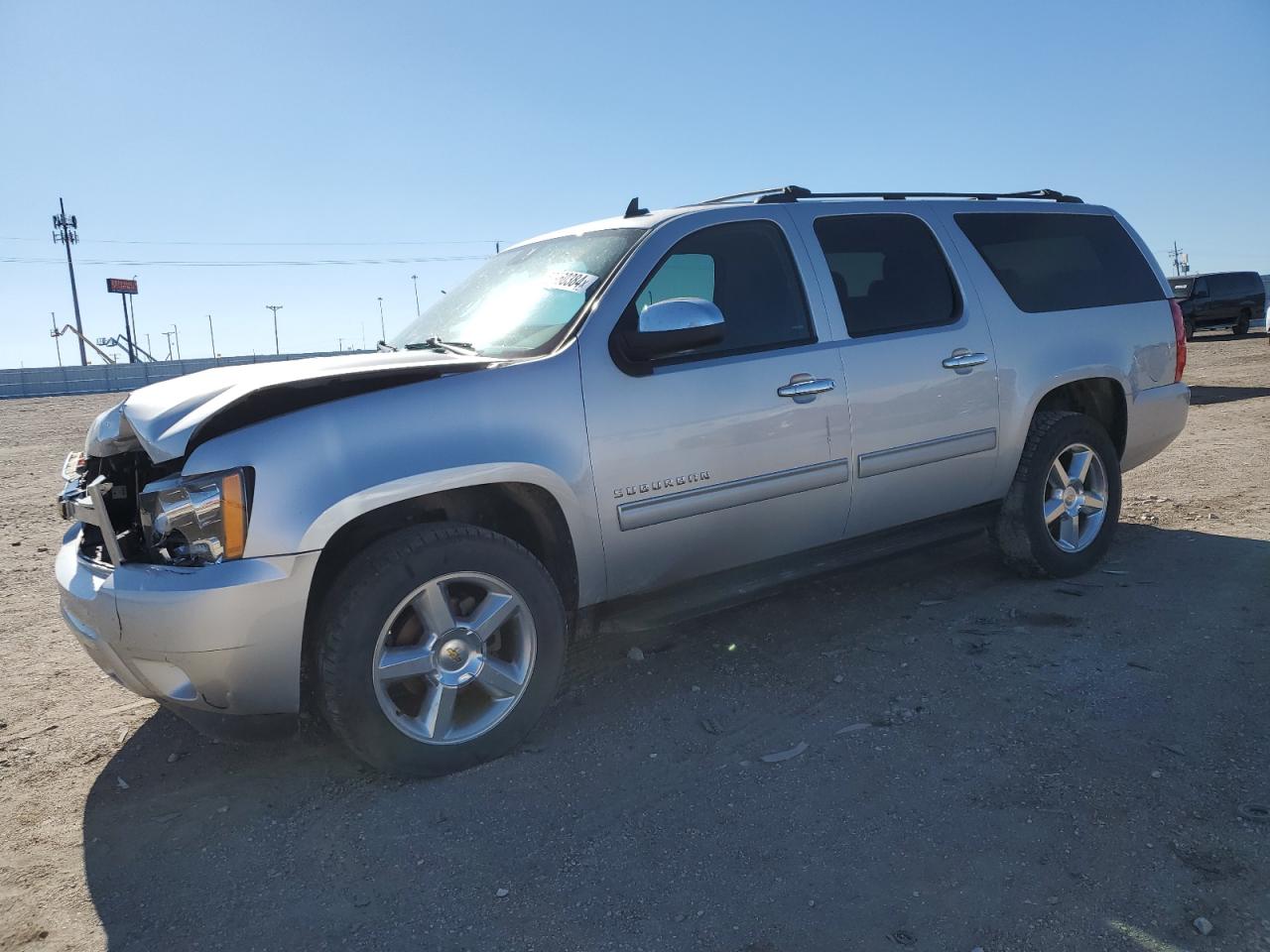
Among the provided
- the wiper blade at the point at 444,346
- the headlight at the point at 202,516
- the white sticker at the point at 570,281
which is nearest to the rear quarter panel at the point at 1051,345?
the white sticker at the point at 570,281

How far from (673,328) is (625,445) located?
0.45 m

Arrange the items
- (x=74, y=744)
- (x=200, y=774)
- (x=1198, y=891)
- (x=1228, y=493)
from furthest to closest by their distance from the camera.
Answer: (x=1228, y=493)
(x=74, y=744)
(x=200, y=774)
(x=1198, y=891)

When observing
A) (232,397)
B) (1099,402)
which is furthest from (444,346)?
(1099,402)

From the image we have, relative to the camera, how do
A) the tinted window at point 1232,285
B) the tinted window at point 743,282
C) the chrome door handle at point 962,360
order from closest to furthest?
the tinted window at point 743,282, the chrome door handle at point 962,360, the tinted window at point 1232,285

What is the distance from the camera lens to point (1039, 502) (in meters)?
4.82

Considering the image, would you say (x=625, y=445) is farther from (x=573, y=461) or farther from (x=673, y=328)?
(x=673, y=328)

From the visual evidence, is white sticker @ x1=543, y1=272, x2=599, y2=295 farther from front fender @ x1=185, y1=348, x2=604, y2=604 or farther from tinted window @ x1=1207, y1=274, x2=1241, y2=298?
tinted window @ x1=1207, y1=274, x2=1241, y2=298

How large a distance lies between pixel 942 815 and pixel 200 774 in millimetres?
2528

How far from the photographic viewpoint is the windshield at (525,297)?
3.70 m

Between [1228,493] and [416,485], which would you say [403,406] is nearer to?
[416,485]

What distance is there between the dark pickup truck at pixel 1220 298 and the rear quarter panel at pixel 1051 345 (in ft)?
73.6

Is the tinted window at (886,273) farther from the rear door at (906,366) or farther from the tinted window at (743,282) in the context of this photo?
the tinted window at (743,282)

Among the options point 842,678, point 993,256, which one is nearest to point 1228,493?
point 993,256

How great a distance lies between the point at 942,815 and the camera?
2820 mm
